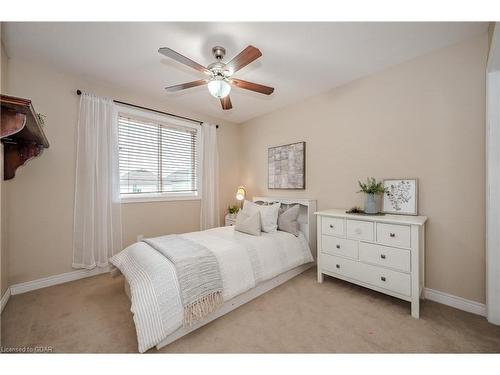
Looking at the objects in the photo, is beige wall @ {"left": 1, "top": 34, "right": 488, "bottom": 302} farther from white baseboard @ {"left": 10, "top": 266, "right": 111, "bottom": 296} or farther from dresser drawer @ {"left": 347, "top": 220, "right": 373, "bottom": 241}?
dresser drawer @ {"left": 347, "top": 220, "right": 373, "bottom": 241}

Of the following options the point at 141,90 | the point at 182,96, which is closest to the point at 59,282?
the point at 141,90

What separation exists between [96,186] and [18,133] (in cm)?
112

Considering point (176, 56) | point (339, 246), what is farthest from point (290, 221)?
point (176, 56)

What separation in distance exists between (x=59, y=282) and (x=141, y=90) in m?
2.66

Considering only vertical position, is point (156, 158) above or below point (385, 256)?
above

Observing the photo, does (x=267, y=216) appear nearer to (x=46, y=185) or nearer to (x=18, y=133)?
(x=18, y=133)

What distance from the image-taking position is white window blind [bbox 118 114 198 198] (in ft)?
10.2

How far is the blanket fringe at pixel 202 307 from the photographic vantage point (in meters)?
1.61

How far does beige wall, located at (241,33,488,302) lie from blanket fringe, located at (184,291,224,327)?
1.97 m

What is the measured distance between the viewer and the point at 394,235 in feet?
6.51

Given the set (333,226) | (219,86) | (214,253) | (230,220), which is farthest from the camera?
(230,220)

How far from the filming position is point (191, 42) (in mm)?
1978
